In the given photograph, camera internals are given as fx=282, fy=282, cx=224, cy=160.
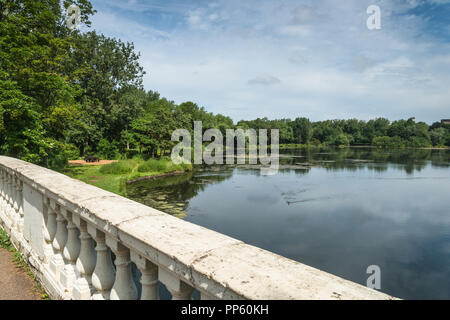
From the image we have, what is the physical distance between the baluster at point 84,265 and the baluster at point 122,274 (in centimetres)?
47

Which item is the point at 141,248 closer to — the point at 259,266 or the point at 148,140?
the point at 259,266

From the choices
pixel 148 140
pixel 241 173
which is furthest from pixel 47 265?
pixel 148 140

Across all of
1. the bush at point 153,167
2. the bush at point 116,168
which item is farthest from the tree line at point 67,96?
the bush at point 153,167

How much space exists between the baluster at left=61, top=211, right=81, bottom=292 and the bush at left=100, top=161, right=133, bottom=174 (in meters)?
21.1

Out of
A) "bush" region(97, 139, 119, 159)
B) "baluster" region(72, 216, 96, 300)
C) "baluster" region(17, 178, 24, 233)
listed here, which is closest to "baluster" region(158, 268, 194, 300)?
"baluster" region(72, 216, 96, 300)

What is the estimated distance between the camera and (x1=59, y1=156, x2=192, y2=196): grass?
59.4ft

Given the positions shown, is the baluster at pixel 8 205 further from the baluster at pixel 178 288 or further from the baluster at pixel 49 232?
the baluster at pixel 178 288

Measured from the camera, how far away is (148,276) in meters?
1.66

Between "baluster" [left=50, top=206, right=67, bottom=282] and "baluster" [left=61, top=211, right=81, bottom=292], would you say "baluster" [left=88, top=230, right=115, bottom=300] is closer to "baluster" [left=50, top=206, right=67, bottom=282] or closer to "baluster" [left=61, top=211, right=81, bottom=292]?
"baluster" [left=61, top=211, right=81, bottom=292]

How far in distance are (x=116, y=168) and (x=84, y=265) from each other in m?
21.8

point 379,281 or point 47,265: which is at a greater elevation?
point 47,265

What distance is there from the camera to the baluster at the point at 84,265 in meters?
2.32
